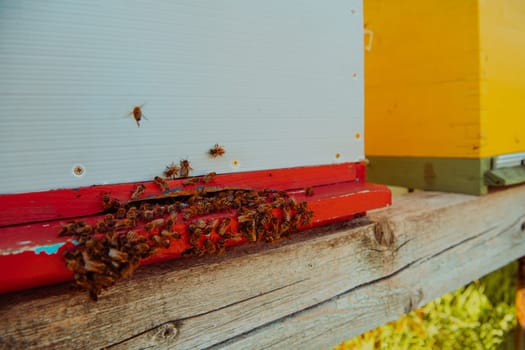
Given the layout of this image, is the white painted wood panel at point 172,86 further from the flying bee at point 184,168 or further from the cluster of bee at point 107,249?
the cluster of bee at point 107,249

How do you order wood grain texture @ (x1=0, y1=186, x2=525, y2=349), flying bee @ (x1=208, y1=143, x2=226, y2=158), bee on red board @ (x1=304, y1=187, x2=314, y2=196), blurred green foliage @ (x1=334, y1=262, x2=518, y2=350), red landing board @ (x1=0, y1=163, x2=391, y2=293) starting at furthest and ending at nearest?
blurred green foliage @ (x1=334, y1=262, x2=518, y2=350) < bee on red board @ (x1=304, y1=187, x2=314, y2=196) < flying bee @ (x1=208, y1=143, x2=226, y2=158) < wood grain texture @ (x1=0, y1=186, x2=525, y2=349) < red landing board @ (x1=0, y1=163, x2=391, y2=293)

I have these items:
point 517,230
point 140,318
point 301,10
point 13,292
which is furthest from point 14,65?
point 517,230

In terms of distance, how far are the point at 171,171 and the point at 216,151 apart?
0.13 meters

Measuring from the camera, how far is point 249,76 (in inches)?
41.1

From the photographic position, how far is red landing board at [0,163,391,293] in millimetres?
658

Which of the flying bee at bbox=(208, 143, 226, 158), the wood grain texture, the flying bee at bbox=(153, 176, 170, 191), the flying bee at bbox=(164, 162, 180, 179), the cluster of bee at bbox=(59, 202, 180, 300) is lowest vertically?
the wood grain texture

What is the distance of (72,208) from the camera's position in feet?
2.64

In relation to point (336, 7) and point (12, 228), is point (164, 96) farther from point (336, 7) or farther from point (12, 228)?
point (336, 7)

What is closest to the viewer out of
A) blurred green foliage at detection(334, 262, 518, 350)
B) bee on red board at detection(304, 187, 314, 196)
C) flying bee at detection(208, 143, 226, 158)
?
flying bee at detection(208, 143, 226, 158)

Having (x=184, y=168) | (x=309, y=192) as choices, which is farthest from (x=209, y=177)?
(x=309, y=192)

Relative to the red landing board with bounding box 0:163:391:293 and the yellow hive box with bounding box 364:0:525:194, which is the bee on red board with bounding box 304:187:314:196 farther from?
the yellow hive box with bounding box 364:0:525:194

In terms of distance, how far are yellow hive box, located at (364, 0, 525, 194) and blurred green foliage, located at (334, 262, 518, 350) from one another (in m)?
0.82

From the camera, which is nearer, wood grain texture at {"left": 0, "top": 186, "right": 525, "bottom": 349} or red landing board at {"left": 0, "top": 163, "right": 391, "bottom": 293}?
red landing board at {"left": 0, "top": 163, "right": 391, "bottom": 293}

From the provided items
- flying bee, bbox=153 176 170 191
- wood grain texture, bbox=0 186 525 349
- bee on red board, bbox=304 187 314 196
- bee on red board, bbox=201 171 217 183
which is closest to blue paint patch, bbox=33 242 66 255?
wood grain texture, bbox=0 186 525 349
